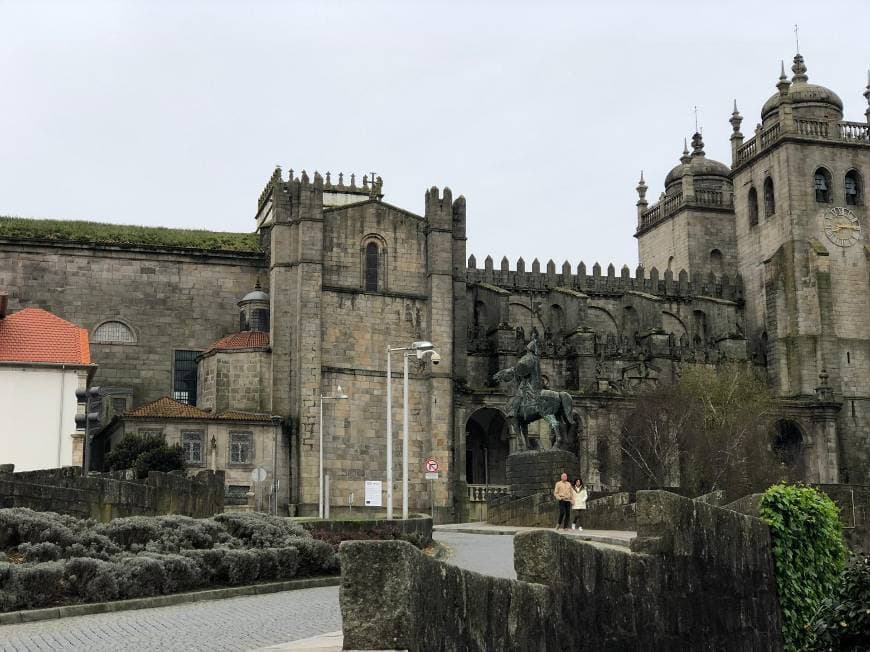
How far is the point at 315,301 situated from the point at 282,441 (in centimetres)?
687

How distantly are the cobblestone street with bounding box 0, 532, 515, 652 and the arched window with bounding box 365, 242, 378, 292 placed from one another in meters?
41.7

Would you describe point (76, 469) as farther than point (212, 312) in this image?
No

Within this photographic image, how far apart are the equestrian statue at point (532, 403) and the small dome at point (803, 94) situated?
41.5m

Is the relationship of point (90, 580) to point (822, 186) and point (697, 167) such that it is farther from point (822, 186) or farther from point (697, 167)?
point (697, 167)

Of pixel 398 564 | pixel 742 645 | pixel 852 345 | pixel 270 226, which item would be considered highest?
pixel 270 226

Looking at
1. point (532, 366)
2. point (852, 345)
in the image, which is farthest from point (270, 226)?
point (852, 345)

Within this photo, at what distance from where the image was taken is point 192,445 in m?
54.4

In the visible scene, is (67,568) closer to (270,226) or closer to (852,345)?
(270,226)

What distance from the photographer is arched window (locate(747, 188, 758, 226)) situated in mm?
79750

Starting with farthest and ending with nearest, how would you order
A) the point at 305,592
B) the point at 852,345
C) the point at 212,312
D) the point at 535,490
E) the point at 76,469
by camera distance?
the point at 852,345 → the point at 212,312 → the point at 535,490 → the point at 76,469 → the point at 305,592

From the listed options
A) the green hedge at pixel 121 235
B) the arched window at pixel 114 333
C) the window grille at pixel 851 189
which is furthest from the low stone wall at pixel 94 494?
the window grille at pixel 851 189

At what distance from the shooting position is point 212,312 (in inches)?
2532

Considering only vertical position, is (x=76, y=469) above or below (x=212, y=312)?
below

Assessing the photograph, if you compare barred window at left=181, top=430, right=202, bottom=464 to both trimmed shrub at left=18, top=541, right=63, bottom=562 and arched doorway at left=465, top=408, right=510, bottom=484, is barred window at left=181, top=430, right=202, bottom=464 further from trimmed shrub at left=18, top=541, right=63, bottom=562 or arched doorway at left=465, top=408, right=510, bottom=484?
trimmed shrub at left=18, top=541, right=63, bottom=562
